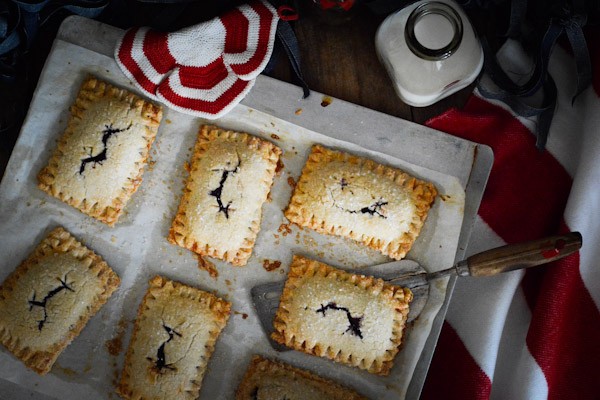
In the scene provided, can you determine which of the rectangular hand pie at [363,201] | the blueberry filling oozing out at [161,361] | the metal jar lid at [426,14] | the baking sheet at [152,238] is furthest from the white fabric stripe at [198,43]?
the blueberry filling oozing out at [161,361]

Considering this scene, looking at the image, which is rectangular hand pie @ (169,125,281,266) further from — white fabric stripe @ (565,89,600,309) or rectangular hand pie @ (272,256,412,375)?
white fabric stripe @ (565,89,600,309)

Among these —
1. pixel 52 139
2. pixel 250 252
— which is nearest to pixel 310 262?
pixel 250 252

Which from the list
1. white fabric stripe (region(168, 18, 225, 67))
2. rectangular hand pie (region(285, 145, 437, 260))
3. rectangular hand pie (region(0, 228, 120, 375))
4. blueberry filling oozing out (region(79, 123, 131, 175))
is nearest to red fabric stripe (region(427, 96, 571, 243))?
rectangular hand pie (region(285, 145, 437, 260))

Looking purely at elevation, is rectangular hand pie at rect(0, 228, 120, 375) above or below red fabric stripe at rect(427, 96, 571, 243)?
below

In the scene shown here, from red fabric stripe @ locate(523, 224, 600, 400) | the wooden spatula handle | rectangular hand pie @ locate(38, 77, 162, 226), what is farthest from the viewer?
rectangular hand pie @ locate(38, 77, 162, 226)

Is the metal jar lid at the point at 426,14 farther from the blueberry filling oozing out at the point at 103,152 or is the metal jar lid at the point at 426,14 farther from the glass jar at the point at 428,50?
the blueberry filling oozing out at the point at 103,152

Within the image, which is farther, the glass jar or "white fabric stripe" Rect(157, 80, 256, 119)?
"white fabric stripe" Rect(157, 80, 256, 119)
